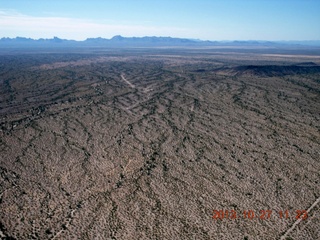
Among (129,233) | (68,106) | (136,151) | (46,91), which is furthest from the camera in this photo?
(46,91)

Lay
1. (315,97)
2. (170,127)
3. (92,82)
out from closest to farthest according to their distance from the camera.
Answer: (170,127) < (315,97) < (92,82)

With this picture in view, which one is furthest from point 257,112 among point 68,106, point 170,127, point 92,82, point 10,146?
point 92,82

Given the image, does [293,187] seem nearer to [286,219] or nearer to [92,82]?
[286,219]

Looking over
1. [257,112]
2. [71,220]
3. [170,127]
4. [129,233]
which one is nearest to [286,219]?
[129,233]

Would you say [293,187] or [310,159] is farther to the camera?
[310,159]
